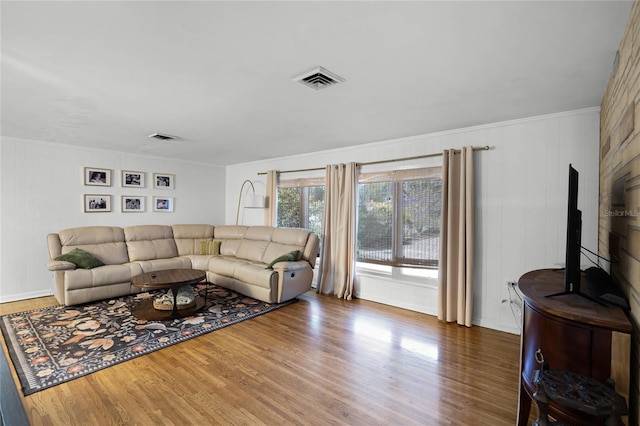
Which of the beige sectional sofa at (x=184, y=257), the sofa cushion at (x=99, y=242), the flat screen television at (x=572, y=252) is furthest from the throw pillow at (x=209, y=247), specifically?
the flat screen television at (x=572, y=252)

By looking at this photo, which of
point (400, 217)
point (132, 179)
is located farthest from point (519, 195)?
point (132, 179)

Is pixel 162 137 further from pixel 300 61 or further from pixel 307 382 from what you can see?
pixel 307 382

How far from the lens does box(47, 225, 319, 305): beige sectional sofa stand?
14.4 feet

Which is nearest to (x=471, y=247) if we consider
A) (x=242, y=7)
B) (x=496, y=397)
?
(x=496, y=397)

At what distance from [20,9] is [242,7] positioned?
1.18 metres

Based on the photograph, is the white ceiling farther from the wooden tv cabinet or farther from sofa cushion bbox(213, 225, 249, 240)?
sofa cushion bbox(213, 225, 249, 240)

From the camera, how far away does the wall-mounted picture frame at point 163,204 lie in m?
6.19

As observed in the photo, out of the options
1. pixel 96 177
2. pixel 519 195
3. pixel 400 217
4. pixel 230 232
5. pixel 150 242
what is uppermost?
pixel 96 177

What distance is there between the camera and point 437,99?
2.85 m

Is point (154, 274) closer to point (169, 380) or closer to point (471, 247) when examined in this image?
point (169, 380)

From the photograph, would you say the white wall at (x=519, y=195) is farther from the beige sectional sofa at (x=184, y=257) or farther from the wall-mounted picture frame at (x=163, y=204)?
the wall-mounted picture frame at (x=163, y=204)

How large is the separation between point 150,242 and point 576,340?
614 centimetres

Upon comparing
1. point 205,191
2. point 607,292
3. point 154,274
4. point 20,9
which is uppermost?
point 20,9

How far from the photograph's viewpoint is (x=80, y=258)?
4.46m
